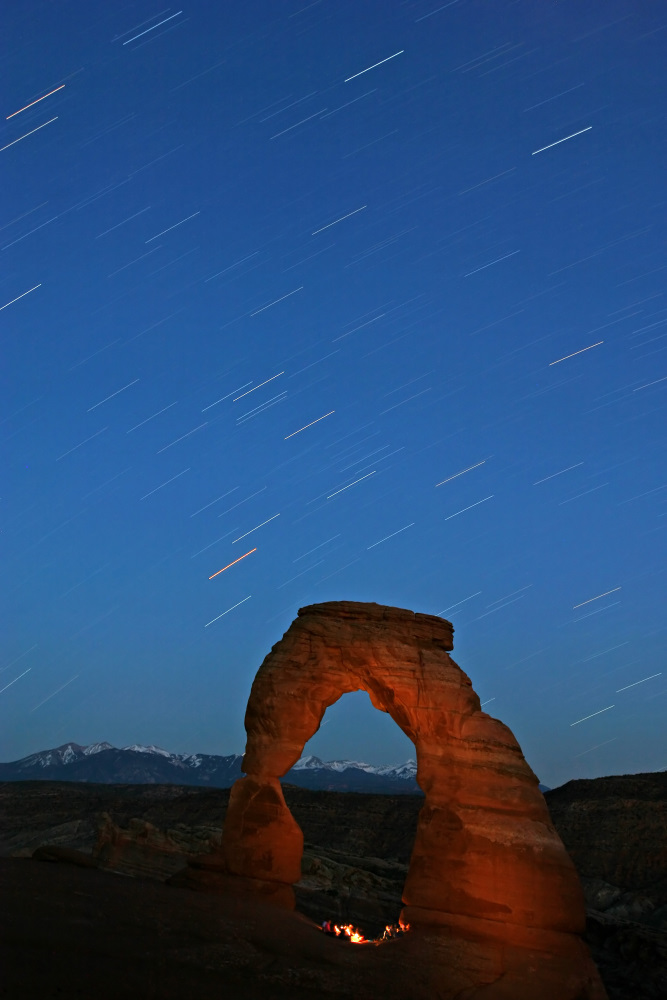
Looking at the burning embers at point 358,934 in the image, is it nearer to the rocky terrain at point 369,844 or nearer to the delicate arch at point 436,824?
the delicate arch at point 436,824

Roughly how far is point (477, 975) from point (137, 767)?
200232 millimetres

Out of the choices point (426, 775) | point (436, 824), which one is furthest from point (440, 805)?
point (426, 775)

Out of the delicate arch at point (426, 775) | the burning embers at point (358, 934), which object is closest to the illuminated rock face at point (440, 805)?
the delicate arch at point (426, 775)

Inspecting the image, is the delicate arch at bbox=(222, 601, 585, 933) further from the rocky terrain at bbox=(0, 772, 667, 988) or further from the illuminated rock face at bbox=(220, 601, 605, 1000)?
the rocky terrain at bbox=(0, 772, 667, 988)

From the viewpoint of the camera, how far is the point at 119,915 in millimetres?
13539

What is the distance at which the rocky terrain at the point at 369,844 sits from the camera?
24.7 metres

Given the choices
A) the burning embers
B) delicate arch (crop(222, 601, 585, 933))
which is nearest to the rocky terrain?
delicate arch (crop(222, 601, 585, 933))

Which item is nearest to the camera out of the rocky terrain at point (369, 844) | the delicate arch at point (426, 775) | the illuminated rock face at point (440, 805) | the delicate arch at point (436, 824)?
the delicate arch at point (436, 824)

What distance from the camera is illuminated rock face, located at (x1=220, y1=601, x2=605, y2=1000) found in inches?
593

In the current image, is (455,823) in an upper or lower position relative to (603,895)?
upper

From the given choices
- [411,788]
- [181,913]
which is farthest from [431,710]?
[411,788]

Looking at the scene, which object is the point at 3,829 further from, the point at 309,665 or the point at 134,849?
the point at 309,665

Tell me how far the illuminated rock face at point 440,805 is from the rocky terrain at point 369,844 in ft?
13.4

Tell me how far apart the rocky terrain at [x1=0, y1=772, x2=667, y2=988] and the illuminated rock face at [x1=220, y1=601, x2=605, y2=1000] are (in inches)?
161
